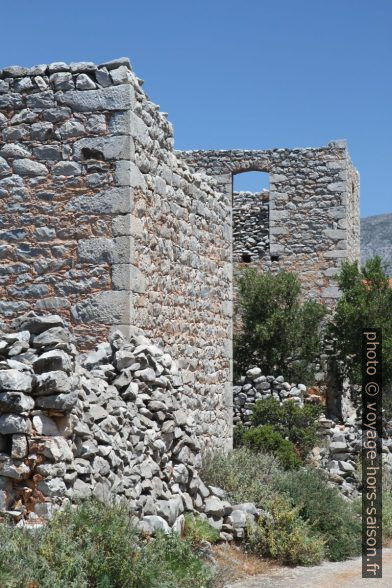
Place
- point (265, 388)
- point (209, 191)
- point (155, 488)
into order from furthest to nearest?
point (265, 388), point (209, 191), point (155, 488)

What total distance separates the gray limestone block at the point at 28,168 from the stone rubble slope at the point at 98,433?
197 cm

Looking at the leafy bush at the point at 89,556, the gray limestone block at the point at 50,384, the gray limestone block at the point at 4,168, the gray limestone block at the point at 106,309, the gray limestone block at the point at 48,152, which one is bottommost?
the leafy bush at the point at 89,556

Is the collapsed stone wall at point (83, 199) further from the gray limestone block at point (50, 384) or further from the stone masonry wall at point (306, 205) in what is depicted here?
the stone masonry wall at point (306, 205)

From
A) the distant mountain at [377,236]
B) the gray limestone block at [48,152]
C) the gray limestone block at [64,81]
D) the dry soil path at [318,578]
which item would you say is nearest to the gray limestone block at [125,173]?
the gray limestone block at [48,152]

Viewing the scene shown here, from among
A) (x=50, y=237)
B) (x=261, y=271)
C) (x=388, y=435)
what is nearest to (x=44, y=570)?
(x=50, y=237)

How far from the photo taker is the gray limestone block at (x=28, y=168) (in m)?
9.70

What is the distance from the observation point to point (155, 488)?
26.1 ft

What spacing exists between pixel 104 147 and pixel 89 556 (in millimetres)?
4661

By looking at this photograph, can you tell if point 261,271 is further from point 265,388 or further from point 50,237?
point 50,237

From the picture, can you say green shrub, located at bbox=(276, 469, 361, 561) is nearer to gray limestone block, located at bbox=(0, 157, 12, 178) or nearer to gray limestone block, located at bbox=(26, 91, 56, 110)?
gray limestone block, located at bbox=(0, 157, 12, 178)

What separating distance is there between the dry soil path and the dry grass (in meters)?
0.07

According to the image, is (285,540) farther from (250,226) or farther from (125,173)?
(250,226)

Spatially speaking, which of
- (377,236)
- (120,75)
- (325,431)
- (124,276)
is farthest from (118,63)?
(377,236)

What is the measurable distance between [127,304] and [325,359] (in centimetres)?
976
